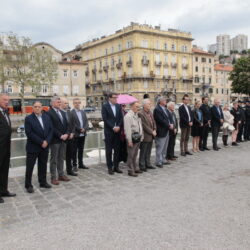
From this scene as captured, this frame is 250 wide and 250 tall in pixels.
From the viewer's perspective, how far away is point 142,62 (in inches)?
2805

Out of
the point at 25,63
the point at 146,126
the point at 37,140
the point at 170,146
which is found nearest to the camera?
the point at 37,140

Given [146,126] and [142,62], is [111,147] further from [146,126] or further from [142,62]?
[142,62]

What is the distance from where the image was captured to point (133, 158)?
711 cm

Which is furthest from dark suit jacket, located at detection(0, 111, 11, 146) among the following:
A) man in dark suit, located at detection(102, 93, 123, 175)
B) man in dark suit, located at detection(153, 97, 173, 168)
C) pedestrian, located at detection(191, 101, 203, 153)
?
pedestrian, located at detection(191, 101, 203, 153)

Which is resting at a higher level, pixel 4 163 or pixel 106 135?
pixel 106 135

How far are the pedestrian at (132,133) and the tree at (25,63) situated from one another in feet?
111

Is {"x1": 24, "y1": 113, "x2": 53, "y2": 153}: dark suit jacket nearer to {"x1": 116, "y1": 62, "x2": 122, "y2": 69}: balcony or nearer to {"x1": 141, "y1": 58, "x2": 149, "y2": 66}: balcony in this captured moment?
{"x1": 141, "y1": 58, "x2": 149, "y2": 66}: balcony

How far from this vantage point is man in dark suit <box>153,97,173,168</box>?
26.1ft

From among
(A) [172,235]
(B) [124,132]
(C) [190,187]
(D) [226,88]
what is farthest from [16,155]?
(D) [226,88]

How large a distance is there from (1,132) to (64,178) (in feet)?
6.26

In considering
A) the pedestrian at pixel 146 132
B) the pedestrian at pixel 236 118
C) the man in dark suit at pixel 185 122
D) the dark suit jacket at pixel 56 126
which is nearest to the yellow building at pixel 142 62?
the pedestrian at pixel 236 118

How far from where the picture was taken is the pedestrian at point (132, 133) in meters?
6.91

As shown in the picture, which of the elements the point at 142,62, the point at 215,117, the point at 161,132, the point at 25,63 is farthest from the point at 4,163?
the point at 142,62

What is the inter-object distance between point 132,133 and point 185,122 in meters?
3.16
